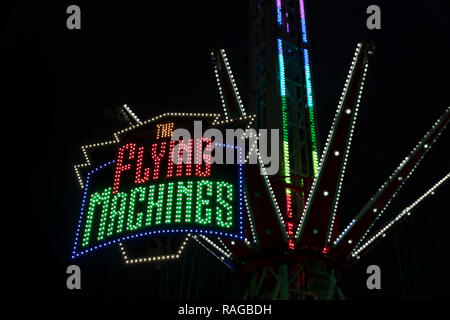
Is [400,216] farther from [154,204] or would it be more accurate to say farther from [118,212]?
[118,212]

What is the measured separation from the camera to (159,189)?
43.3ft

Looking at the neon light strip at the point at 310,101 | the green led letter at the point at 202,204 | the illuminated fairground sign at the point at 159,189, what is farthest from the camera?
the neon light strip at the point at 310,101

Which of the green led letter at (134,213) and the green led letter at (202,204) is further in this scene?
the green led letter at (134,213)

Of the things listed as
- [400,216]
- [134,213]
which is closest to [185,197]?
[134,213]

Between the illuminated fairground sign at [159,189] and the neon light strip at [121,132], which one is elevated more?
the neon light strip at [121,132]

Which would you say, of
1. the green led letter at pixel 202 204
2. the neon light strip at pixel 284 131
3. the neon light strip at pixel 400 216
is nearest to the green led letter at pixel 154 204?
the green led letter at pixel 202 204

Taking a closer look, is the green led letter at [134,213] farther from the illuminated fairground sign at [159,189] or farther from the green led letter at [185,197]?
the green led letter at [185,197]

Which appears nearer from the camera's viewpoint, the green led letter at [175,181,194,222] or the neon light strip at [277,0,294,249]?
the green led letter at [175,181,194,222]

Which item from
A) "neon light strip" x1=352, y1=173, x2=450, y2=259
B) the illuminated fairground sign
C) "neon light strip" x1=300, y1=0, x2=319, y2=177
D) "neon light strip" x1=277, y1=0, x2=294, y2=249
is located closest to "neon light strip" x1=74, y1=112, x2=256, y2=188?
the illuminated fairground sign

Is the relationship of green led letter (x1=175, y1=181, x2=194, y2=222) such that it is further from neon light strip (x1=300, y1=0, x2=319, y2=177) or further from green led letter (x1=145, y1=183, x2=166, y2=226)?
neon light strip (x1=300, y1=0, x2=319, y2=177)

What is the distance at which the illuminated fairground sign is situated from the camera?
12.5 m

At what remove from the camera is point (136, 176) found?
45.2 feet

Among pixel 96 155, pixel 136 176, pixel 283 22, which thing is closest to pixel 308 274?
pixel 136 176

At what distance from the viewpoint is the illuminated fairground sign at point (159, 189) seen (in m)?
12.5
